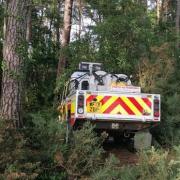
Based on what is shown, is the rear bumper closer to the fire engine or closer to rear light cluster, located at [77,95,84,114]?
the fire engine

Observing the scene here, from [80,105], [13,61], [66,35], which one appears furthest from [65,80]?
[13,61]

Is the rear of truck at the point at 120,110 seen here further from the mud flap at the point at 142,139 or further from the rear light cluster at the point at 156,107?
the mud flap at the point at 142,139

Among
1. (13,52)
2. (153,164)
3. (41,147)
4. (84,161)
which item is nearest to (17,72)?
→ (13,52)

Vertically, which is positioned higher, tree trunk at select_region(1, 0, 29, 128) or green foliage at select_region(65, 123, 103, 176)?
tree trunk at select_region(1, 0, 29, 128)

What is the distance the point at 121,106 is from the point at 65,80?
15.3 ft

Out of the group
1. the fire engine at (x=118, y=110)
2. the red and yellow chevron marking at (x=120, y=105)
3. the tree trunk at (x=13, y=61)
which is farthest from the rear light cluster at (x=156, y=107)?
the tree trunk at (x=13, y=61)

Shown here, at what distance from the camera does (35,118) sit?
877 cm

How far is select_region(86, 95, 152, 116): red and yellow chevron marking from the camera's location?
33.2ft

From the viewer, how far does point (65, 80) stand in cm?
1466

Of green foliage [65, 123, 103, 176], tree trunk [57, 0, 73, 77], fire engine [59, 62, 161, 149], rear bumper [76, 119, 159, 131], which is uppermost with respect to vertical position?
tree trunk [57, 0, 73, 77]

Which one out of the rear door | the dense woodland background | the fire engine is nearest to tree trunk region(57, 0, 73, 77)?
the dense woodland background

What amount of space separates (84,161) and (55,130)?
1.10 meters

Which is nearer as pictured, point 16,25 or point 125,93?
point 16,25

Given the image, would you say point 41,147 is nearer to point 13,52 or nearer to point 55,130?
point 55,130
